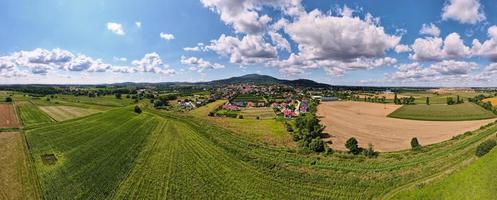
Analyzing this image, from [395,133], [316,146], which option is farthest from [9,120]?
[395,133]

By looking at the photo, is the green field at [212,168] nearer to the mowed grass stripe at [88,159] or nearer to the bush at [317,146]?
the mowed grass stripe at [88,159]

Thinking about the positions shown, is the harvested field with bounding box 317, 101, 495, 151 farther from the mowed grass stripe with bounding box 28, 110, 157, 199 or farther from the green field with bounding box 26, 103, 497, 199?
the mowed grass stripe with bounding box 28, 110, 157, 199

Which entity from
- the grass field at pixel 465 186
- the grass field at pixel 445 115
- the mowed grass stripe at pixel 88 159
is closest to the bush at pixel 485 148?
the grass field at pixel 465 186

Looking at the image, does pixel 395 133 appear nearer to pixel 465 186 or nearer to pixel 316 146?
pixel 316 146

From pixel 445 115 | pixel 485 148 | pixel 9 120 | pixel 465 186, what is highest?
pixel 485 148

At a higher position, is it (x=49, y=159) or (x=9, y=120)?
(x=9, y=120)

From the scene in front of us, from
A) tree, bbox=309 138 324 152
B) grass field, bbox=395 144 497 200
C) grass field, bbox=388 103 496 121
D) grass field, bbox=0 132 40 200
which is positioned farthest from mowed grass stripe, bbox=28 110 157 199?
grass field, bbox=388 103 496 121

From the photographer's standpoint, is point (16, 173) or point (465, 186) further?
point (16, 173)
